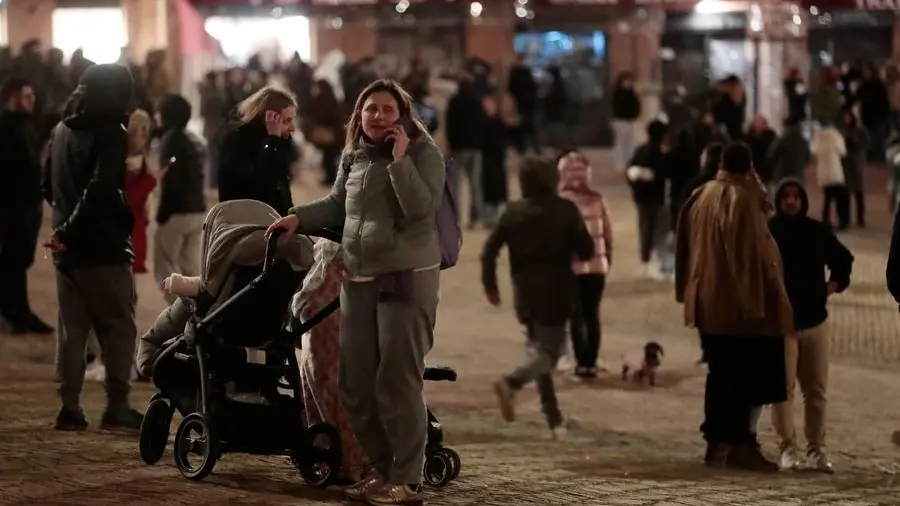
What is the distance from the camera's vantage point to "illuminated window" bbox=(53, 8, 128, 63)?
3170 centimetres

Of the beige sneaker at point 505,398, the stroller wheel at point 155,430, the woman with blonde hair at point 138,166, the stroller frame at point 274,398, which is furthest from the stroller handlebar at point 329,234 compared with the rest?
the woman with blonde hair at point 138,166

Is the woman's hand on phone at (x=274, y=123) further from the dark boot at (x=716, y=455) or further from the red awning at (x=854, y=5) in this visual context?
the red awning at (x=854, y=5)

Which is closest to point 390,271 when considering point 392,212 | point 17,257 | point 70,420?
point 392,212

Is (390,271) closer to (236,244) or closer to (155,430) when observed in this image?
(236,244)

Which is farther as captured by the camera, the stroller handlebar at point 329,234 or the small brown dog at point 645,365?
the small brown dog at point 645,365

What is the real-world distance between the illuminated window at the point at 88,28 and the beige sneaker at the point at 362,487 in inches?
1000

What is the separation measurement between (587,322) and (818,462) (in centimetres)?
272

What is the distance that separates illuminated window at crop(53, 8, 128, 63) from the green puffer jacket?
25.5 metres

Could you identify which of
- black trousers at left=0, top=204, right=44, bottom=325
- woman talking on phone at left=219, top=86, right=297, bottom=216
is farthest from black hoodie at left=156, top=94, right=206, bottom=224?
woman talking on phone at left=219, top=86, right=297, bottom=216

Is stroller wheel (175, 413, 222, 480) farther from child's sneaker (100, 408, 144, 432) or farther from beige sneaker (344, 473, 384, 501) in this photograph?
child's sneaker (100, 408, 144, 432)

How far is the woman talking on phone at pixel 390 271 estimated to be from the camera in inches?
269

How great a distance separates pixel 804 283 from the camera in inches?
372

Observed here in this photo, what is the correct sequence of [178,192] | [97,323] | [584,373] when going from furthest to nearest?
1. [584,373]
2. [178,192]
3. [97,323]

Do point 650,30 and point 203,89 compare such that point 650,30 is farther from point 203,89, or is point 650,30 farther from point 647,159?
point 647,159
